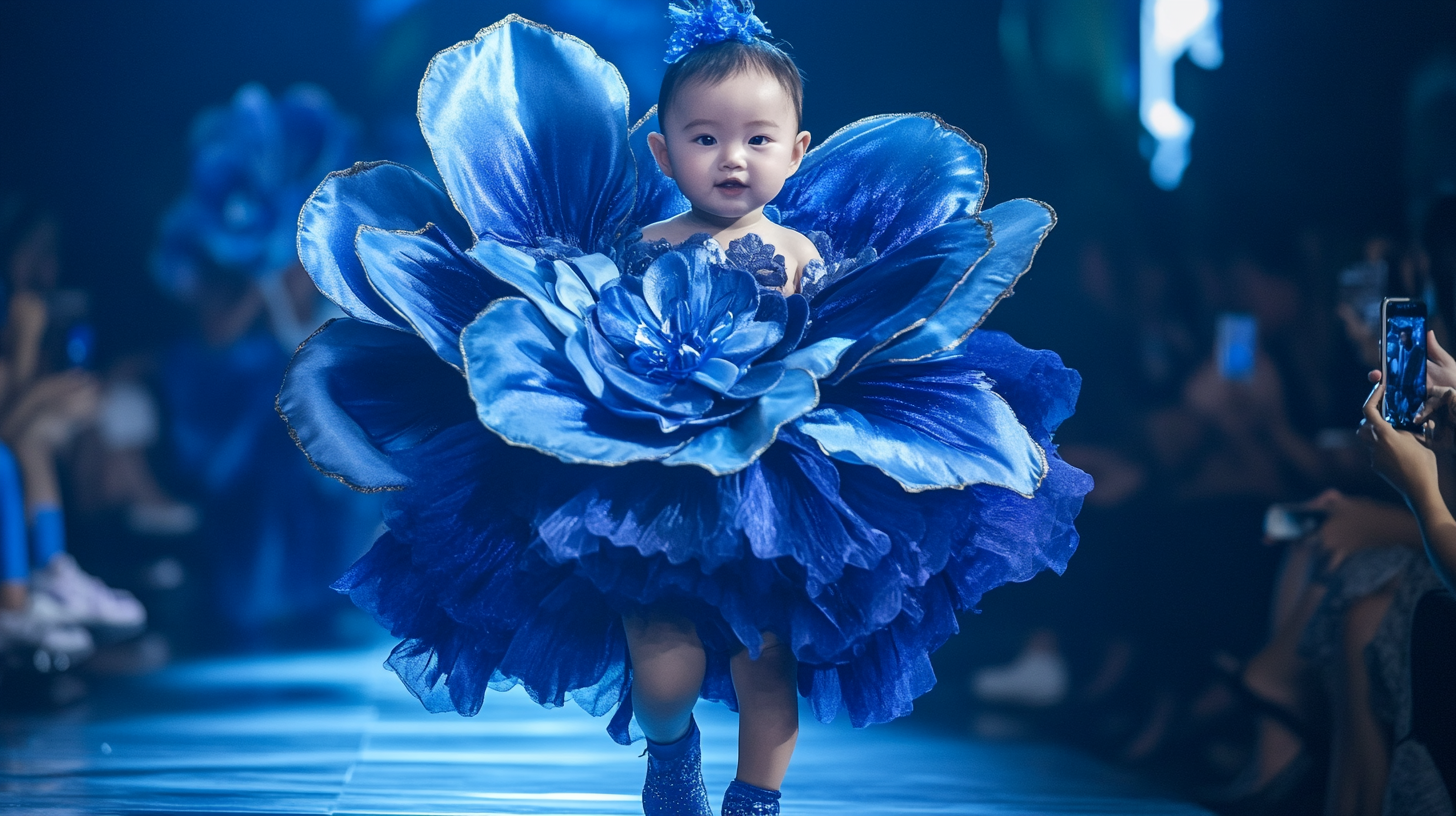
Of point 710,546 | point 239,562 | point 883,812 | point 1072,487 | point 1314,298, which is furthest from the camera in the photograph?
point 239,562

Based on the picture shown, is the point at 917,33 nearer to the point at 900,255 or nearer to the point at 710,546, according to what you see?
the point at 900,255

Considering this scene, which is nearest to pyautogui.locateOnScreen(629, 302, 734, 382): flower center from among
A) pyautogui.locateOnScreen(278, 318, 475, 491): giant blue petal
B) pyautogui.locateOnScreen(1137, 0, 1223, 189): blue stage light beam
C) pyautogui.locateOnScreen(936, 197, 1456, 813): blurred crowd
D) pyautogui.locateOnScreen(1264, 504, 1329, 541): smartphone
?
pyautogui.locateOnScreen(278, 318, 475, 491): giant blue petal

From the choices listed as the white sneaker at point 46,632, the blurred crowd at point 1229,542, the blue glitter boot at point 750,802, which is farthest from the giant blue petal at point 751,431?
the white sneaker at point 46,632

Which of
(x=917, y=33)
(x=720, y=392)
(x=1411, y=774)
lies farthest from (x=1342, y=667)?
(x=917, y=33)

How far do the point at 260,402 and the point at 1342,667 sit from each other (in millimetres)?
2545

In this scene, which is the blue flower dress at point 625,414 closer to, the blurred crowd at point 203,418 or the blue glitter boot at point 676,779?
the blue glitter boot at point 676,779

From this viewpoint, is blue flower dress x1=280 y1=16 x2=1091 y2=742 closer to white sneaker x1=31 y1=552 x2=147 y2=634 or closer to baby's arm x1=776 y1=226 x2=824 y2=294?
baby's arm x1=776 y1=226 x2=824 y2=294

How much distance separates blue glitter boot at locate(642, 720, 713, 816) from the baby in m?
0.58

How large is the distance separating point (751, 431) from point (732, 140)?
16.4 inches

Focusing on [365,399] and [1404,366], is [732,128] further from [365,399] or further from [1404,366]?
[1404,366]

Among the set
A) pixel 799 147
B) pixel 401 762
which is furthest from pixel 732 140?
pixel 401 762

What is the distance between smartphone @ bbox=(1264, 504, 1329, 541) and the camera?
7.64ft

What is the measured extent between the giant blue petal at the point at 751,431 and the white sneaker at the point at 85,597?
7.64 ft

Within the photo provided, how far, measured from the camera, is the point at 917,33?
289 cm
